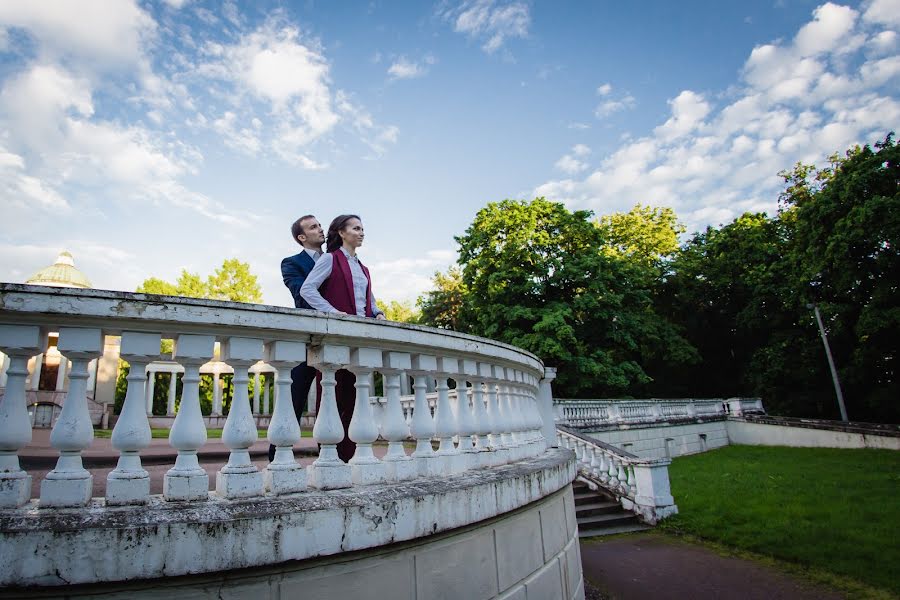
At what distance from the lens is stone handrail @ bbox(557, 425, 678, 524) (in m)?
10.9

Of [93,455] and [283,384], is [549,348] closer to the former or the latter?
[93,455]

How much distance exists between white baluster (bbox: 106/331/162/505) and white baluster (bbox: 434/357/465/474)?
57.5 inches

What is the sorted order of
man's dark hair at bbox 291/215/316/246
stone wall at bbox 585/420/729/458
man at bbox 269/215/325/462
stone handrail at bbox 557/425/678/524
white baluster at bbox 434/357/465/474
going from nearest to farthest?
white baluster at bbox 434/357/465/474
man at bbox 269/215/325/462
man's dark hair at bbox 291/215/316/246
stone handrail at bbox 557/425/678/524
stone wall at bbox 585/420/729/458

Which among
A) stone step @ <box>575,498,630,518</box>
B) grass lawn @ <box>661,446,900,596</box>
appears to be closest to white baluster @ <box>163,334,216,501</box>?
grass lawn @ <box>661,446,900,596</box>

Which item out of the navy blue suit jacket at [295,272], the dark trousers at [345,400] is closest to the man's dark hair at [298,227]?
the navy blue suit jacket at [295,272]

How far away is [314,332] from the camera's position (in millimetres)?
2393

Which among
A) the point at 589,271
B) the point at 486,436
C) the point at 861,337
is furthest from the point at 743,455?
the point at 486,436

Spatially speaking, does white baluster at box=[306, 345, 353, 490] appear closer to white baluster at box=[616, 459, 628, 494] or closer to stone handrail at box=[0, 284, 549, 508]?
stone handrail at box=[0, 284, 549, 508]

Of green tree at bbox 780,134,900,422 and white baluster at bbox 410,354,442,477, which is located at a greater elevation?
green tree at bbox 780,134,900,422

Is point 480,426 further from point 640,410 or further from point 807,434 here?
point 807,434

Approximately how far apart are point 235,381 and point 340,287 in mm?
1314

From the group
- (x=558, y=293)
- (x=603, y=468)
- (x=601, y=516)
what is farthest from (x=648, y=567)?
(x=558, y=293)

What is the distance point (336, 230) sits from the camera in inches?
146

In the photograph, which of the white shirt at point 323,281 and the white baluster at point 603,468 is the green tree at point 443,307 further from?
the white shirt at point 323,281
